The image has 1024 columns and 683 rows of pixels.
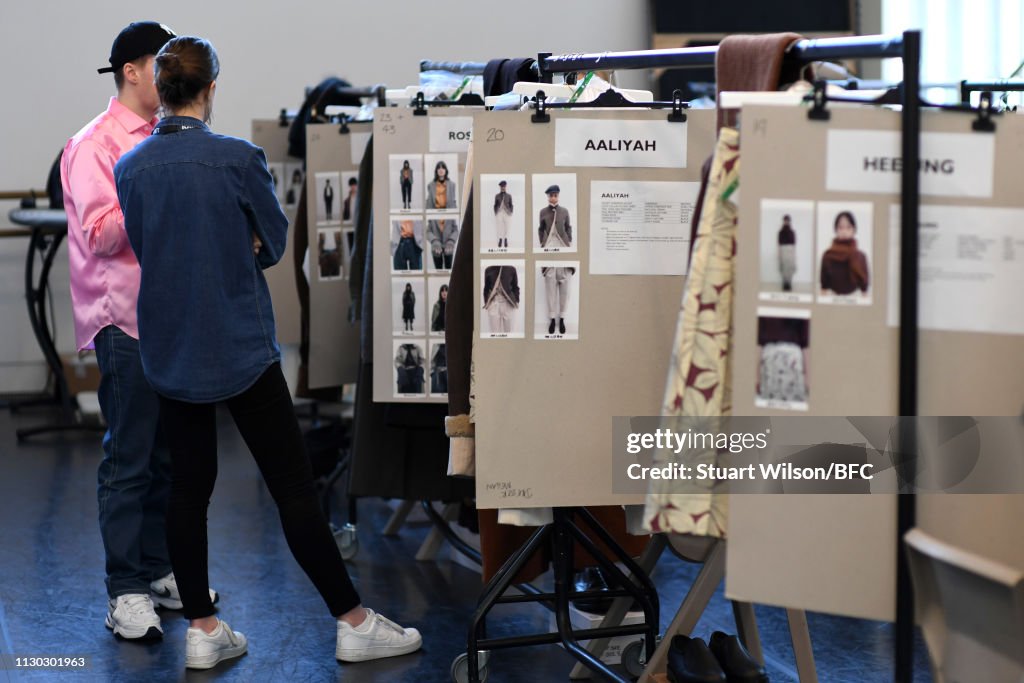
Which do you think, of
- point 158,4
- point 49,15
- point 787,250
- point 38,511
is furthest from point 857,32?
point 787,250

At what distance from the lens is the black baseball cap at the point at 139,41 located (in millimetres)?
3016

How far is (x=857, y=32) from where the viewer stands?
22.7 feet

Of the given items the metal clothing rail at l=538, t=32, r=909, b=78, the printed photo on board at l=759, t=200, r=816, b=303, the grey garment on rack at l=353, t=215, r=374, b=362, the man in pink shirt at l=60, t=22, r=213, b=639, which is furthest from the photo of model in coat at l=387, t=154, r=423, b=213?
the printed photo on board at l=759, t=200, r=816, b=303

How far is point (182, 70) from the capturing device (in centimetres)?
264

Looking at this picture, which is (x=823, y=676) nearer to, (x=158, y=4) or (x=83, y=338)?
(x=83, y=338)

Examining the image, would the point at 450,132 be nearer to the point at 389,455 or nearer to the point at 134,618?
the point at 389,455

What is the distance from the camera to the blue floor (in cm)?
298

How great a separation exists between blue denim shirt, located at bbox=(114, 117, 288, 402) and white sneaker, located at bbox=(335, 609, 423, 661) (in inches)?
29.4

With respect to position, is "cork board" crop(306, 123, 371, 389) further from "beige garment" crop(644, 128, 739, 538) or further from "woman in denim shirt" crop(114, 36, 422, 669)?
"beige garment" crop(644, 128, 739, 538)

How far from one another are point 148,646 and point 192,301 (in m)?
1.07

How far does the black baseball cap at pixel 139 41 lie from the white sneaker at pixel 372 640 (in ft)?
5.22

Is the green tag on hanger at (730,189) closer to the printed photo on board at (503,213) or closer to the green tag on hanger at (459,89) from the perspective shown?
the printed photo on board at (503,213)

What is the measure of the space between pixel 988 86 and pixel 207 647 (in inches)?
93.1

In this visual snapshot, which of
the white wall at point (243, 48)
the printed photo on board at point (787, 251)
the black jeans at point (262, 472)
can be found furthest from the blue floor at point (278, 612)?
the white wall at point (243, 48)
